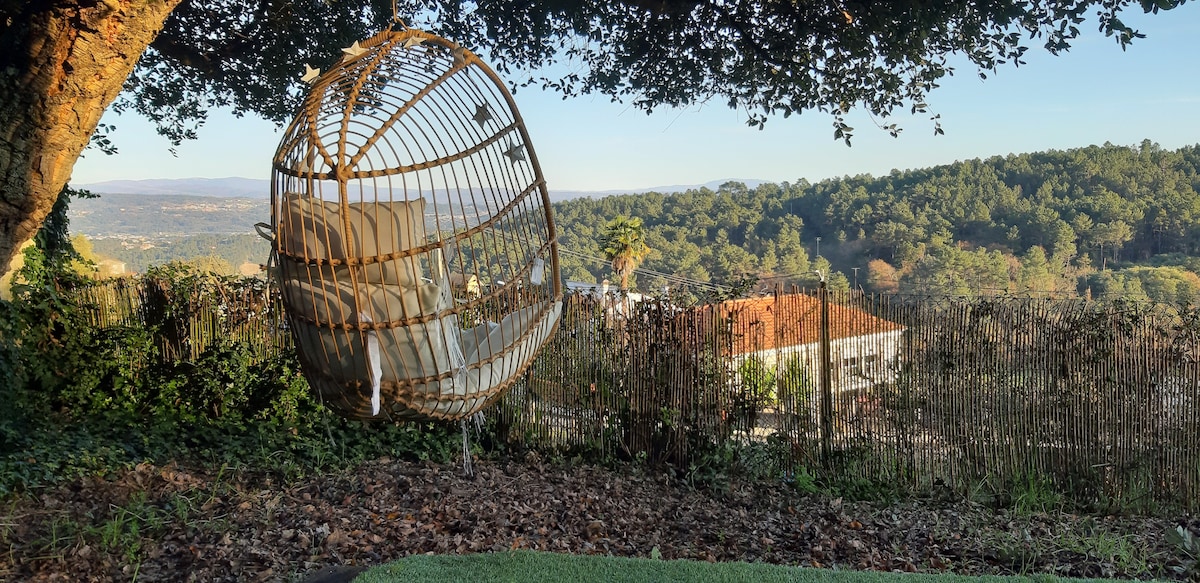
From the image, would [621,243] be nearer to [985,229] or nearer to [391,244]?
[985,229]

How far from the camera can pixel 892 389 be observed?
4559 millimetres

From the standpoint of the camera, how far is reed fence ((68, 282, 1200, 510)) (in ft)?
14.2

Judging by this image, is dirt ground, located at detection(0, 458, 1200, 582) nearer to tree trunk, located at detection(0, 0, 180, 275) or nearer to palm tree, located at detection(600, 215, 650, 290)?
tree trunk, located at detection(0, 0, 180, 275)

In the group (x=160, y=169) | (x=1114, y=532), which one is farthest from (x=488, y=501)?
(x=160, y=169)

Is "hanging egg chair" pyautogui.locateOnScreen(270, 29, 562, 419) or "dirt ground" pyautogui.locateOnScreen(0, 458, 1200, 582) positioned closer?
"hanging egg chair" pyautogui.locateOnScreen(270, 29, 562, 419)

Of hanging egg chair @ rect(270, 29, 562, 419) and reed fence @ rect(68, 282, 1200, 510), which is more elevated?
hanging egg chair @ rect(270, 29, 562, 419)

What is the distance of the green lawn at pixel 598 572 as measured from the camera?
264 centimetres

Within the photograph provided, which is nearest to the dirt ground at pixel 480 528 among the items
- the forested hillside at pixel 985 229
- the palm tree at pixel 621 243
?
the forested hillside at pixel 985 229

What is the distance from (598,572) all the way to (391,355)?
1127 millimetres

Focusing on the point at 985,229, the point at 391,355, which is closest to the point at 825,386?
the point at 391,355

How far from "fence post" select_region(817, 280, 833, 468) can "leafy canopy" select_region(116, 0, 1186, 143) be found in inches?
60.9

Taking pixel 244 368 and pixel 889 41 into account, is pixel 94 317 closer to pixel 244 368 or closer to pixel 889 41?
pixel 244 368

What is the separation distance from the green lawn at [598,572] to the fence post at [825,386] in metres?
1.94

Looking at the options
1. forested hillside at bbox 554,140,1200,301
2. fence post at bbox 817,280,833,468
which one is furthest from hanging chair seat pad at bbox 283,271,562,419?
forested hillside at bbox 554,140,1200,301
